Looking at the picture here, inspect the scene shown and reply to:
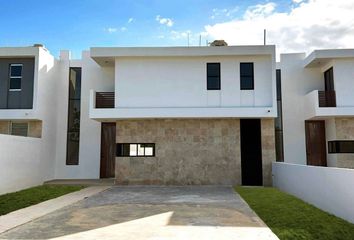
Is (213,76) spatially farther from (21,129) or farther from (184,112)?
(21,129)

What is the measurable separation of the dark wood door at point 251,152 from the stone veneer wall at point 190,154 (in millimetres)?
237

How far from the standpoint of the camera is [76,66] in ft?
58.8

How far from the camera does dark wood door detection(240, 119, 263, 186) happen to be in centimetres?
1504

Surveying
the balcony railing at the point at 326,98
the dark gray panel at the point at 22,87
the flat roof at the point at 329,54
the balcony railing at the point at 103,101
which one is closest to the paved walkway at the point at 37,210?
the balcony railing at the point at 103,101

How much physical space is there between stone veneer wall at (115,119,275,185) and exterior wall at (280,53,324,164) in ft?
9.93

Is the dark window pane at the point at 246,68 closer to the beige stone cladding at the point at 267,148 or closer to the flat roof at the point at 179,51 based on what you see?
the flat roof at the point at 179,51

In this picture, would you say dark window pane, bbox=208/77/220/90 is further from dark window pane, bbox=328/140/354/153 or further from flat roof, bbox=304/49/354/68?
dark window pane, bbox=328/140/354/153

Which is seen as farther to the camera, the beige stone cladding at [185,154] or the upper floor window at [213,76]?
the upper floor window at [213,76]

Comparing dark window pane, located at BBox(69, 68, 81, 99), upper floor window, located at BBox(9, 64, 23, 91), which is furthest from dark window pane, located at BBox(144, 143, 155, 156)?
upper floor window, located at BBox(9, 64, 23, 91)

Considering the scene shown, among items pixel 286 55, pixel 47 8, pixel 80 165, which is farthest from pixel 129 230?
pixel 286 55

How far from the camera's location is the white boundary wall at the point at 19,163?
11.8m

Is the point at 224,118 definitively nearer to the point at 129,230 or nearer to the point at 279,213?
the point at 279,213

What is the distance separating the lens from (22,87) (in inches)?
633

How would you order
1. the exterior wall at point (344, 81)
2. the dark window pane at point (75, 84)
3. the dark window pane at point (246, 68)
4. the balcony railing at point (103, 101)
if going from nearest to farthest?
the dark window pane at point (246, 68) → the balcony railing at point (103, 101) → the exterior wall at point (344, 81) → the dark window pane at point (75, 84)
